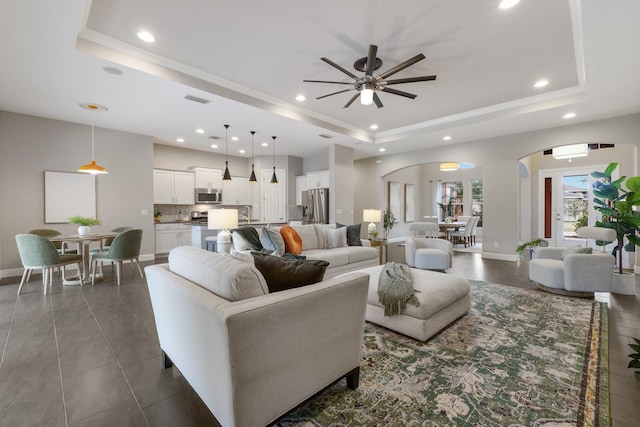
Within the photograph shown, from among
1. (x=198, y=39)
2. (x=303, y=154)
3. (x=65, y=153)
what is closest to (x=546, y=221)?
(x=303, y=154)

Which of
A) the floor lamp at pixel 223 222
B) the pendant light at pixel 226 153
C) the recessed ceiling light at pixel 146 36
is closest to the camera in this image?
the recessed ceiling light at pixel 146 36

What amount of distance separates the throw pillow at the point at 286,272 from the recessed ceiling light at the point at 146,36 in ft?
9.89

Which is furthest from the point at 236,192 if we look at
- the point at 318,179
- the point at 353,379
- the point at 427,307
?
the point at 353,379

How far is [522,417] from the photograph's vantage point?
1543mm

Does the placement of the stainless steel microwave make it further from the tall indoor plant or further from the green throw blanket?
the tall indoor plant

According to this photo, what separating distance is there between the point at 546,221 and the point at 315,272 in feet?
30.7

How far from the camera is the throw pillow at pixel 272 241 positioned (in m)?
4.03

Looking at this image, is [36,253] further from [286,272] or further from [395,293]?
[395,293]

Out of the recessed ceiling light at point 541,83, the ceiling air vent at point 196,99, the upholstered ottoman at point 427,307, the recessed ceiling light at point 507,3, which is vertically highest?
the recessed ceiling light at point 541,83

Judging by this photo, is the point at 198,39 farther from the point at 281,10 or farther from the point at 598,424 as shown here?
the point at 598,424

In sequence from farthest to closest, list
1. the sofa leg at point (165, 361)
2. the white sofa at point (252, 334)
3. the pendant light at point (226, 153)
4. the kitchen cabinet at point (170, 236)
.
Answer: the kitchen cabinet at point (170, 236)
the pendant light at point (226, 153)
the sofa leg at point (165, 361)
the white sofa at point (252, 334)

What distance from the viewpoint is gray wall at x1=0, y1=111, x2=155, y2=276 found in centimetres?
485

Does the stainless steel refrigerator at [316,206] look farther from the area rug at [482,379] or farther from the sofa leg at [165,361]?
the sofa leg at [165,361]

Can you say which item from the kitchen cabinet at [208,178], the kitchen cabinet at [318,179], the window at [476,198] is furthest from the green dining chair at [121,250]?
the window at [476,198]
